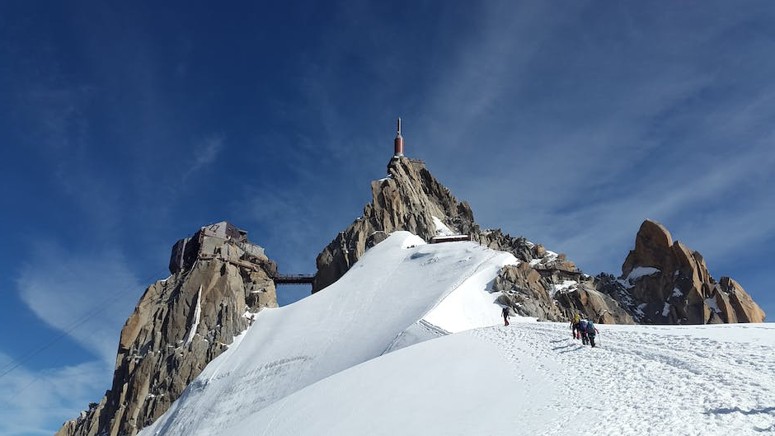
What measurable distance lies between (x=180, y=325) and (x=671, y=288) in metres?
73.1

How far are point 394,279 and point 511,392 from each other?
42158 millimetres

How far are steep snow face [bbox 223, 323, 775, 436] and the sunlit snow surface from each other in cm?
6

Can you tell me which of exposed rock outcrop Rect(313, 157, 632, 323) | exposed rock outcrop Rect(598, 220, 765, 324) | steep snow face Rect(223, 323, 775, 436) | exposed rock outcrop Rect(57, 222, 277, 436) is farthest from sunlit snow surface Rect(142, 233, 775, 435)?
exposed rock outcrop Rect(598, 220, 765, 324)

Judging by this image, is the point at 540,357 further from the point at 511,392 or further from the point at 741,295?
the point at 741,295

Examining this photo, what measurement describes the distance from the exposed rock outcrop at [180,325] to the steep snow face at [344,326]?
3.28m

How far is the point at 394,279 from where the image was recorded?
62.2m

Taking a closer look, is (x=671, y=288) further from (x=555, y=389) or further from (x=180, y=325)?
(x=555, y=389)

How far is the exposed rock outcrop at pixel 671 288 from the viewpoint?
8044cm

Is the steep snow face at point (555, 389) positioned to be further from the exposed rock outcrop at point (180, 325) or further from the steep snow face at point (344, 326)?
the exposed rock outcrop at point (180, 325)

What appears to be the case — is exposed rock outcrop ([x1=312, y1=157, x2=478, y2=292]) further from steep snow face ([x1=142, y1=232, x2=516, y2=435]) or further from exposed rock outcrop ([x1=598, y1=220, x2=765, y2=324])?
exposed rock outcrop ([x1=598, y1=220, x2=765, y2=324])

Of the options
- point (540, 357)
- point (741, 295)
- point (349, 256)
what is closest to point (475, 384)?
point (540, 357)

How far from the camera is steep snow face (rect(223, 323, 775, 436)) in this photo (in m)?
15.6

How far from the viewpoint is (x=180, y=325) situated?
70438 millimetres

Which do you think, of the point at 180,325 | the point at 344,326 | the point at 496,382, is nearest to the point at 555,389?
the point at 496,382
